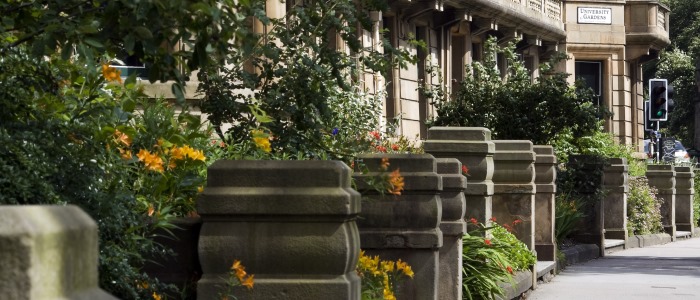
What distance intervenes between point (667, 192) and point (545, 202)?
14.1 metres

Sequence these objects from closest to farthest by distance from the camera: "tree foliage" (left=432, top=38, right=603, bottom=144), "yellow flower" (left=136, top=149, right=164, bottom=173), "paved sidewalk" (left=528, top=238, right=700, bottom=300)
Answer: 1. "yellow flower" (left=136, top=149, right=164, bottom=173)
2. "paved sidewalk" (left=528, top=238, right=700, bottom=300)
3. "tree foliage" (left=432, top=38, right=603, bottom=144)

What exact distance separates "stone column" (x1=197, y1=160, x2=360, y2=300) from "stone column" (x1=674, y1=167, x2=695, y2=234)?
28346 millimetres

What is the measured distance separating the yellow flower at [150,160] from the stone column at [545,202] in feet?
38.8

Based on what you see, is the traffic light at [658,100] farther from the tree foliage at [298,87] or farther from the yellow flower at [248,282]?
the yellow flower at [248,282]

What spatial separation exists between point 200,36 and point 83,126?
3.65ft

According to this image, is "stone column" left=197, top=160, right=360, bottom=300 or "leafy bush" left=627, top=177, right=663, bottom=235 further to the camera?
"leafy bush" left=627, top=177, right=663, bottom=235

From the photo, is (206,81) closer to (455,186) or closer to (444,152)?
(455,186)

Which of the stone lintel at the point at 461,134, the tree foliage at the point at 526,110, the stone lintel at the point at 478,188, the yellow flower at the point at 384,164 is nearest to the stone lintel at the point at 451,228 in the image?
the yellow flower at the point at 384,164

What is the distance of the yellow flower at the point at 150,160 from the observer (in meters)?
6.48

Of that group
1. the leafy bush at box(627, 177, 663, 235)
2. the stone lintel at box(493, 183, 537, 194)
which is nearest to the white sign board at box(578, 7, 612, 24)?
the leafy bush at box(627, 177, 663, 235)

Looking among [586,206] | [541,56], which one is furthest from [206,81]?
[541,56]

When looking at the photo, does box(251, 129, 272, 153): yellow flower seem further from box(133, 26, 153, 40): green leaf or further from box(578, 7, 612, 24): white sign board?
box(578, 7, 612, 24): white sign board

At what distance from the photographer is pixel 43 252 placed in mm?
2434

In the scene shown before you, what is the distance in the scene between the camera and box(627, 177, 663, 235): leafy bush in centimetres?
2828
